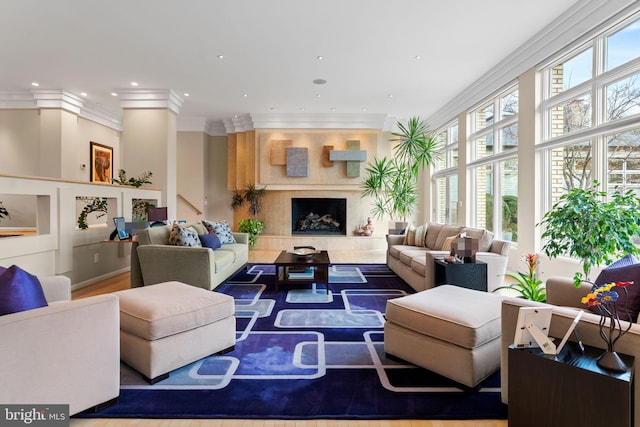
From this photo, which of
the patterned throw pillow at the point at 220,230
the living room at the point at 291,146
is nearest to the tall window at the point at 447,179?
the living room at the point at 291,146

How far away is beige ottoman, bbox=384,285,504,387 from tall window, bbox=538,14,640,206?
8.41 feet

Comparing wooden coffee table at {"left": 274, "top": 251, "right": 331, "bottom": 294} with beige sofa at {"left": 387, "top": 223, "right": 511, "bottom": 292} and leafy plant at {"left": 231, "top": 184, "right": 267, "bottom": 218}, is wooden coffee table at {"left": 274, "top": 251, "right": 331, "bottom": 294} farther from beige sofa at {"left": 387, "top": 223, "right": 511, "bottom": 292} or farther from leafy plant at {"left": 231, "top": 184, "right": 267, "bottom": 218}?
leafy plant at {"left": 231, "top": 184, "right": 267, "bottom": 218}

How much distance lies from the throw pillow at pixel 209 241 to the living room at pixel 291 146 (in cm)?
165

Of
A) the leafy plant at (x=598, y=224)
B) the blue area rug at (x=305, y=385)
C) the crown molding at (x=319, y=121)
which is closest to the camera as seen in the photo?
the blue area rug at (x=305, y=385)

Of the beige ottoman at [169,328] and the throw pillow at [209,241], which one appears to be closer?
the beige ottoman at [169,328]

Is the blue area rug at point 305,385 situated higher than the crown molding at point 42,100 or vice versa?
the crown molding at point 42,100

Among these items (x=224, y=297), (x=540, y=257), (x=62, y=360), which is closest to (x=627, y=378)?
(x=224, y=297)

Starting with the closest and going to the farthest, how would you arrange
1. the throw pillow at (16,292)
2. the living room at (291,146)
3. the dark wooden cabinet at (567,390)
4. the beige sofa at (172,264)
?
the dark wooden cabinet at (567,390), the throw pillow at (16,292), the beige sofa at (172,264), the living room at (291,146)

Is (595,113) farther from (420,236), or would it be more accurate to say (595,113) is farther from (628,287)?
(628,287)

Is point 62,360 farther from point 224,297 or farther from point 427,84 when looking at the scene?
point 427,84

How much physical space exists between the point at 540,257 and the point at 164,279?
4.96 m

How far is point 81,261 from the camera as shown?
14.5ft

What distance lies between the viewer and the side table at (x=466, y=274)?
3387 millimetres

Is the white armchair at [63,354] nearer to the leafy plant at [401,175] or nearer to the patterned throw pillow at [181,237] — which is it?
the patterned throw pillow at [181,237]
